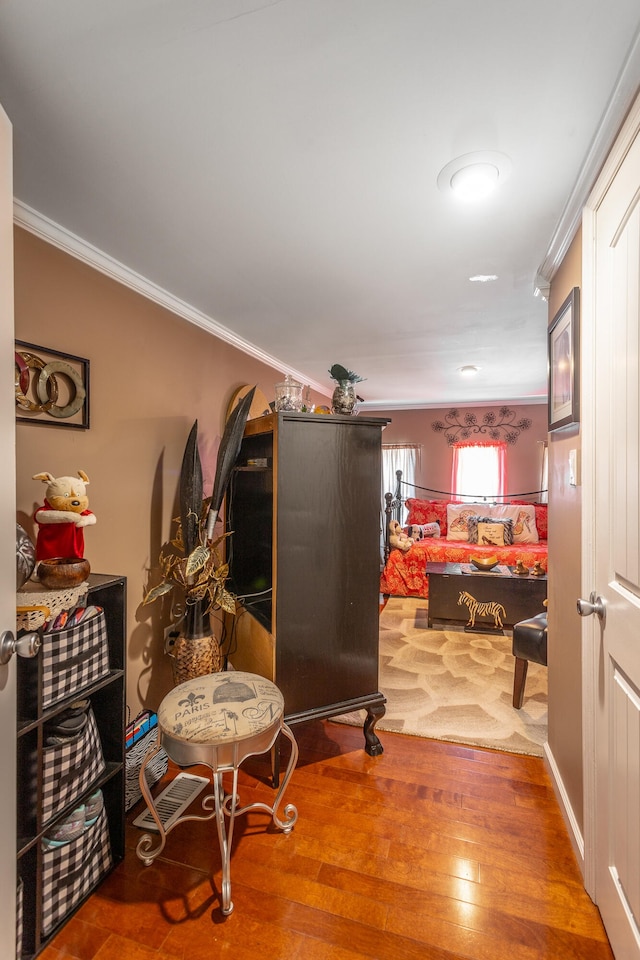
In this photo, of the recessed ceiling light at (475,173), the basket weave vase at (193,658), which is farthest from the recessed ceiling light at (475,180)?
the basket weave vase at (193,658)

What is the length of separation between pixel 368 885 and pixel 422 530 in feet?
15.3

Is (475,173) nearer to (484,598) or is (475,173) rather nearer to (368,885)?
(368,885)

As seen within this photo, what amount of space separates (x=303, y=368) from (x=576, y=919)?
3.85m

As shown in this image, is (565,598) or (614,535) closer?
(614,535)

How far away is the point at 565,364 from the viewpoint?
5.70 ft

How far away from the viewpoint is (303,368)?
4258mm

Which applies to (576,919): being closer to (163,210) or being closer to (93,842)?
(93,842)

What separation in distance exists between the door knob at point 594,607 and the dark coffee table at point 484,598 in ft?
9.03

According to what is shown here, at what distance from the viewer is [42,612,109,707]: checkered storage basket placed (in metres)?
1.35

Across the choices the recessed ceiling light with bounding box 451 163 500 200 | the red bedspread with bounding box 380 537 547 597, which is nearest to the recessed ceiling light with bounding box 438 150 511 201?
the recessed ceiling light with bounding box 451 163 500 200

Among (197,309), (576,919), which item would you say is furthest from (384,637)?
(197,309)

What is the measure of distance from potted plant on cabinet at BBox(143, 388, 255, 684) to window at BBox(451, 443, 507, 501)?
5.09m

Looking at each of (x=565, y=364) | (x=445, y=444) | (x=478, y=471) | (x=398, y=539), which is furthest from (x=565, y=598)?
(x=445, y=444)

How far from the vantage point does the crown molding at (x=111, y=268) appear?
167cm
